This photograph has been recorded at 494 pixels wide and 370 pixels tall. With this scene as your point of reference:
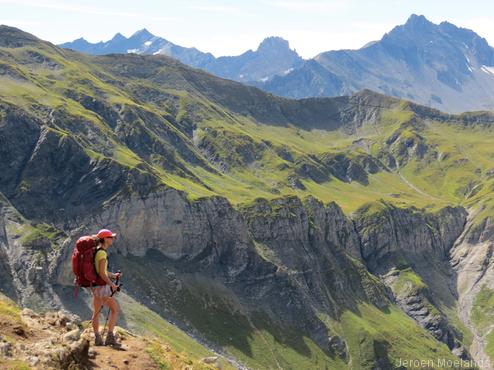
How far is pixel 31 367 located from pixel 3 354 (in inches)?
67.4

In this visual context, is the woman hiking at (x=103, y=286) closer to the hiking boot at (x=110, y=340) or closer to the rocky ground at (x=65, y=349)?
the hiking boot at (x=110, y=340)

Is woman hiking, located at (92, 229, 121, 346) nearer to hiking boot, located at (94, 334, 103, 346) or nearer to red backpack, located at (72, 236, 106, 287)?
hiking boot, located at (94, 334, 103, 346)

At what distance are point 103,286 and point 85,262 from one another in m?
1.87

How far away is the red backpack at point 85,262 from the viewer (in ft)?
112

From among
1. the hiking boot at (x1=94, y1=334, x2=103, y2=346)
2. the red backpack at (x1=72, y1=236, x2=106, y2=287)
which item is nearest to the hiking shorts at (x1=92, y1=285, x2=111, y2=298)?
the red backpack at (x1=72, y1=236, x2=106, y2=287)

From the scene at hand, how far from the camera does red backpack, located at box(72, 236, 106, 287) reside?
34062 millimetres

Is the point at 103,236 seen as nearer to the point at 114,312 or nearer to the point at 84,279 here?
the point at 84,279

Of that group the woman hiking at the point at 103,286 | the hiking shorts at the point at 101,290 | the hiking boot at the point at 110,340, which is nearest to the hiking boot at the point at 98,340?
the woman hiking at the point at 103,286

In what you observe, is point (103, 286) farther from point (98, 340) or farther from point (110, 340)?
point (110, 340)

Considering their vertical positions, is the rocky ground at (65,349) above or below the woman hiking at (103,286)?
below

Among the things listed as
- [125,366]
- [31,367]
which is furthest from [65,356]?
[125,366]

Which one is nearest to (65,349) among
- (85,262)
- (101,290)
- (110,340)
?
(101,290)

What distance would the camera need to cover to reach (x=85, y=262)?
34312 millimetres

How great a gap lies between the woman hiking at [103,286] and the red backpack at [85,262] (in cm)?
24
